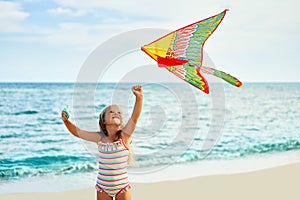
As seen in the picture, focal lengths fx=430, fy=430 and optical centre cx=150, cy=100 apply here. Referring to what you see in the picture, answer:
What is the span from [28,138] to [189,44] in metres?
9.76

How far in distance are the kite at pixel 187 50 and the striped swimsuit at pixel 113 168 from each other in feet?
2.47

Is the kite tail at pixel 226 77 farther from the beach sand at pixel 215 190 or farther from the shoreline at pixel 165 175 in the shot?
the shoreline at pixel 165 175

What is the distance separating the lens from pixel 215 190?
18.0 feet

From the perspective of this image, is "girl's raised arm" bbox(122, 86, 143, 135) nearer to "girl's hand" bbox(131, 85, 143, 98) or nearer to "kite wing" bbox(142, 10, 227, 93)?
"girl's hand" bbox(131, 85, 143, 98)

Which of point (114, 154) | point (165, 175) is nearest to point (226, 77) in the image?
point (114, 154)

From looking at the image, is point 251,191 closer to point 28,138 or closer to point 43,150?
point 43,150

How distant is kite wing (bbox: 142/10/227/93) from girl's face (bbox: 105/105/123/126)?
1.78 feet

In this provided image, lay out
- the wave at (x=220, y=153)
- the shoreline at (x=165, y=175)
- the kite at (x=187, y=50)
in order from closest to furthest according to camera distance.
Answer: the kite at (x=187, y=50) < the shoreline at (x=165, y=175) < the wave at (x=220, y=153)

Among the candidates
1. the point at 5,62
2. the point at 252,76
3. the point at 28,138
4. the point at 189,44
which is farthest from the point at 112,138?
the point at 252,76

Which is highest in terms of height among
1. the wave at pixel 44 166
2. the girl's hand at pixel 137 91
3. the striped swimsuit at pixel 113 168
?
the girl's hand at pixel 137 91

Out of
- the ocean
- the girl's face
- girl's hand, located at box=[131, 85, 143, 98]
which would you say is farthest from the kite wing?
the ocean

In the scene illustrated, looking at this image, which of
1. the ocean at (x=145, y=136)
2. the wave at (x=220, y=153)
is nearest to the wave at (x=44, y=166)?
the ocean at (x=145, y=136)

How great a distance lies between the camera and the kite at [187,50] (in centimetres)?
333

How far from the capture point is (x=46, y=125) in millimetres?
14953
